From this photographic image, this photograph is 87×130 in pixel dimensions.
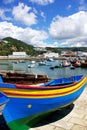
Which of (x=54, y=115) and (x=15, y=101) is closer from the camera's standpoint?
(x=15, y=101)

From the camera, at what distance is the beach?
24.7 ft

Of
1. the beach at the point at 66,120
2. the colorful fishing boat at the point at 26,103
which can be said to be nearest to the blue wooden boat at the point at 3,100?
the colorful fishing boat at the point at 26,103

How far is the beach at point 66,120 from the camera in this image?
7.53 m

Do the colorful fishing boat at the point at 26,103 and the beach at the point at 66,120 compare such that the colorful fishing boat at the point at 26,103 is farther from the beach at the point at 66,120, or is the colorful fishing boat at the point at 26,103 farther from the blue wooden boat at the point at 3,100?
the beach at the point at 66,120

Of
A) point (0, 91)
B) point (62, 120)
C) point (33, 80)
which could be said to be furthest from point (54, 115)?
point (33, 80)

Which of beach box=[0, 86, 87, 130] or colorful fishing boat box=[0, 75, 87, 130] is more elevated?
Answer: colorful fishing boat box=[0, 75, 87, 130]

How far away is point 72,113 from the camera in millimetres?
9148

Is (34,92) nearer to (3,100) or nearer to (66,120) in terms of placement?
(3,100)

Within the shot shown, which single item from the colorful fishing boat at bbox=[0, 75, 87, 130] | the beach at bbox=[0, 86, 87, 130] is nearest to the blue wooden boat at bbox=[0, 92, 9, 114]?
the colorful fishing boat at bbox=[0, 75, 87, 130]

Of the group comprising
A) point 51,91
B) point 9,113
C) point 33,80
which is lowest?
point 33,80

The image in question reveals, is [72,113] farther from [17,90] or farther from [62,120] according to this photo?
[17,90]

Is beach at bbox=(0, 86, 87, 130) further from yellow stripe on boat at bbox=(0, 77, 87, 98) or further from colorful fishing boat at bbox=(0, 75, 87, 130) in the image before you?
yellow stripe on boat at bbox=(0, 77, 87, 98)

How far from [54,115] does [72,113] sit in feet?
3.07

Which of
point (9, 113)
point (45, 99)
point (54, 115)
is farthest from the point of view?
point (54, 115)
